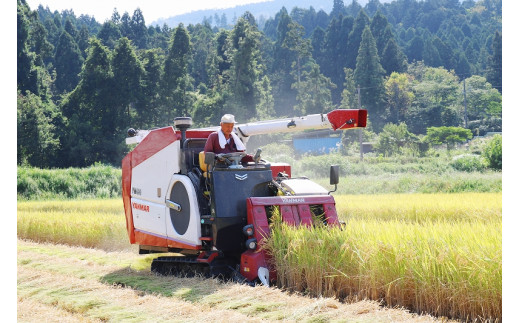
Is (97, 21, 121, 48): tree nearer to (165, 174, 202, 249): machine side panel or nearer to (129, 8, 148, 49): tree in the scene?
(129, 8, 148, 49): tree

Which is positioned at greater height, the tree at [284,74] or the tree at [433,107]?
the tree at [284,74]

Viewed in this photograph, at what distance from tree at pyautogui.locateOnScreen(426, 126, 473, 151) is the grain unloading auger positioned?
194 feet

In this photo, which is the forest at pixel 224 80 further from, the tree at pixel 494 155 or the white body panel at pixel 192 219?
the white body panel at pixel 192 219

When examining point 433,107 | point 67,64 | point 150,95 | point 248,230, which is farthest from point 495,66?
point 248,230

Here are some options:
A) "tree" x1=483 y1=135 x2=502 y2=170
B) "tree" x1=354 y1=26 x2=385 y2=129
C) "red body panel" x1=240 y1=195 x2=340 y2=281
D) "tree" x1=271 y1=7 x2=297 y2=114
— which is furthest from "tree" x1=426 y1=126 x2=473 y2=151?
"red body panel" x1=240 y1=195 x2=340 y2=281

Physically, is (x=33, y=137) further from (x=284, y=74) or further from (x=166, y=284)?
(x=284, y=74)

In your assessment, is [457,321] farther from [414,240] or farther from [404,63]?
[404,63]

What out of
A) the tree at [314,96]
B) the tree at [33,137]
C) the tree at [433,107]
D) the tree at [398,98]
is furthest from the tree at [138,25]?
the tree at [33,137]

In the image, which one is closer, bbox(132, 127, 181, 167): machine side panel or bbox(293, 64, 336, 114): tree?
bbox(132, 127, 181, 167): machine side panel

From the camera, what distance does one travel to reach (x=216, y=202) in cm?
916

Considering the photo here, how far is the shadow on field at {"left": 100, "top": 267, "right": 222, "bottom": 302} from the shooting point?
815cm

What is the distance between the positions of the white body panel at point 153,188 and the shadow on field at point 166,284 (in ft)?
2.92

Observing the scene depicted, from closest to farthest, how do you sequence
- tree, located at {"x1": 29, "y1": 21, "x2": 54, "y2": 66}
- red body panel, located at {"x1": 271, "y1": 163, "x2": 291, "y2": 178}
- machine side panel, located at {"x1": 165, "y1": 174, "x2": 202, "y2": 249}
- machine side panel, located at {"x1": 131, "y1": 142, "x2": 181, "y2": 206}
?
machine side panel, located at {"x1": 165, "y1": 174, "x2": 202, "y2": 249} → machine side panel, located at {"x1": 131, "y1": 142, "x2": 181, "y2": 206} → red body panel, located at {"x1": 271, "y1": 163, "x2": 291, "y2": 178} → tree, located at {"x1": 29, "y1": 21, "x2": 54, "y2": 66}

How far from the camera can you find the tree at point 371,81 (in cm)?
8419
